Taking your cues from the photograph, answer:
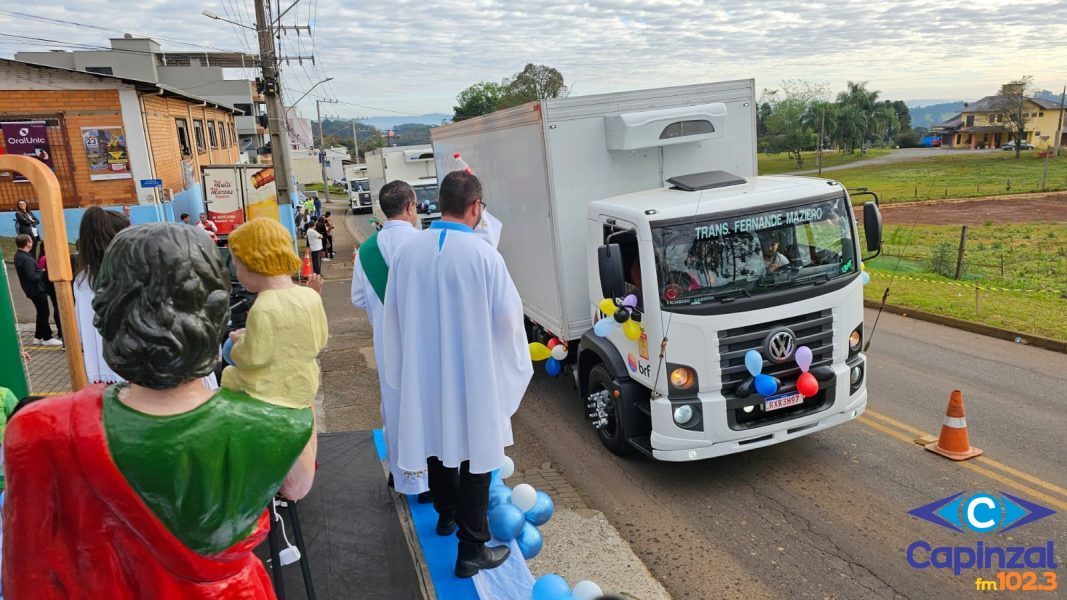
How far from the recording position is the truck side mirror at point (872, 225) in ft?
18.7

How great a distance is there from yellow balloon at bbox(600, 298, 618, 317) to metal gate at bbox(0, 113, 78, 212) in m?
16.7

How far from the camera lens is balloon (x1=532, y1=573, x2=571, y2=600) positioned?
3170 mm

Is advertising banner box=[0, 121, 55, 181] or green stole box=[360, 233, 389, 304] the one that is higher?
advertising banner box=[0, 121, 55, 181]

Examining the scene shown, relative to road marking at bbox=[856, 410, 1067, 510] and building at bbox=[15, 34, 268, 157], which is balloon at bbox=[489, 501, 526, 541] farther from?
building at bbox=[15, 34, 268, 157]

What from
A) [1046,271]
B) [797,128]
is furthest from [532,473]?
[797,128]

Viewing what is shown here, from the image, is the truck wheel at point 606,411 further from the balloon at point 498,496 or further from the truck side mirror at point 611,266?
the balloon at point 498,496

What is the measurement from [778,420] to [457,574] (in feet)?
9.99

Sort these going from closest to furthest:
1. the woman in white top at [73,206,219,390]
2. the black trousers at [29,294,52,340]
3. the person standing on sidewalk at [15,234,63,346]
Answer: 1. the woman in white top at [73,206,219,390]
2. the person standing on sidewalk at [15,234,63,346]
3. the black trousers at [29,294,52,340]

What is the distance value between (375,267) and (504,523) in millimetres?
1677

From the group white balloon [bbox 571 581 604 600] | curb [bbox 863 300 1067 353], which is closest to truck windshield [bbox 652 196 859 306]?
white balloon [bbox 571 581 604 600]

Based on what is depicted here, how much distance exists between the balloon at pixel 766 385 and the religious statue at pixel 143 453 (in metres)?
4.26

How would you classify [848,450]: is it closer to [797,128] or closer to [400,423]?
[400,423]

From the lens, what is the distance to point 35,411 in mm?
1336

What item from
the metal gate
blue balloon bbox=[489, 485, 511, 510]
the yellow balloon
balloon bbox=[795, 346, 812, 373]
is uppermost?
the metal gate
